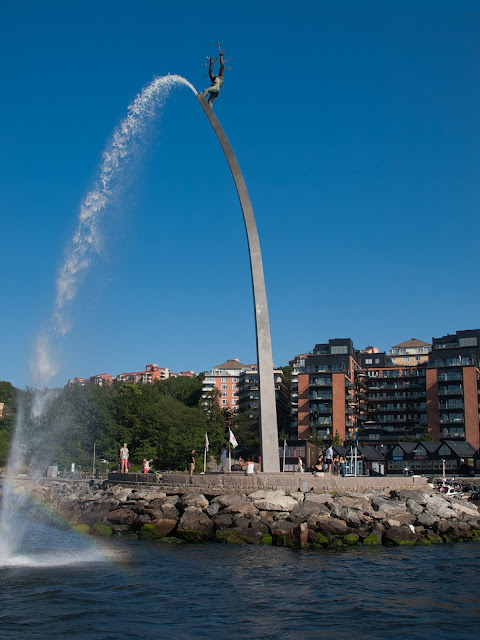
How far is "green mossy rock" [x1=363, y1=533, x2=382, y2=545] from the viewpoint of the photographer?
27.3 meters

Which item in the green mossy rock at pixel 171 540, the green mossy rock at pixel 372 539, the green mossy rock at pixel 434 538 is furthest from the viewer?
the green mossy rock at pixel 434 538

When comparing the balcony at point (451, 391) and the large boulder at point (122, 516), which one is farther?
the balcony at point (451, 391)

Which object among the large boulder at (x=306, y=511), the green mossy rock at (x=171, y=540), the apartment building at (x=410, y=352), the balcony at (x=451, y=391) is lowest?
the green mossy rock at (x=171, y=540)

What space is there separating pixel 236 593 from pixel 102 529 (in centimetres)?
1415

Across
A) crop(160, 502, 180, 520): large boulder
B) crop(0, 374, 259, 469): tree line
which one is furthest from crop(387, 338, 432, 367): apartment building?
crop(160, 502, 180, 520): large boulder

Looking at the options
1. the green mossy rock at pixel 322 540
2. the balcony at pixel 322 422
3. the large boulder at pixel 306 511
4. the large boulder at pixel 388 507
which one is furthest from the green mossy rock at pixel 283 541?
the balcony at pixel 322 422

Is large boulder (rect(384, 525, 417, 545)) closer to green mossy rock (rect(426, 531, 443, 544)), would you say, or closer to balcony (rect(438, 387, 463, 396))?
green mossy rock (rect(426, 531, 443, 544))

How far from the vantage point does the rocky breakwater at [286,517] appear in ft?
88.3

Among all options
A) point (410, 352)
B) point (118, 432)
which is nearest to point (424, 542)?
point (118, 432)

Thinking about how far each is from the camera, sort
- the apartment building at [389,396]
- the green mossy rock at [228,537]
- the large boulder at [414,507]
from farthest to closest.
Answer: the apartment building at [389,396], the large boulder at [414,507], the green mossy rock at [228,537]

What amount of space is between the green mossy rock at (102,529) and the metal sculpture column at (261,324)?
833 centimetres

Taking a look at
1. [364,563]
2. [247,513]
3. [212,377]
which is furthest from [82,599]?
[212,377]

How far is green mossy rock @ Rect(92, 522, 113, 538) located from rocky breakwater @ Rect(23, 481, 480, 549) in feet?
0.16

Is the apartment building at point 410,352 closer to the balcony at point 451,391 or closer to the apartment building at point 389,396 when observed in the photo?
the apartment building at point 389,396
